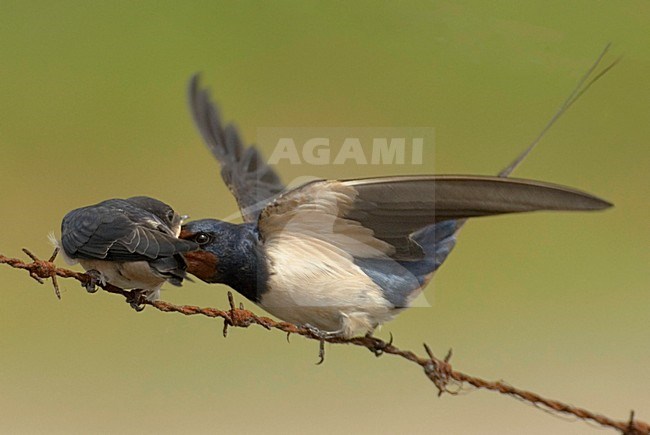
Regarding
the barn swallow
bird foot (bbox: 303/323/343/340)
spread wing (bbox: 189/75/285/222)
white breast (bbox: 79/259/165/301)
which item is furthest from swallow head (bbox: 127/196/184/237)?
spread wing (bbox: 189/75/285/222)

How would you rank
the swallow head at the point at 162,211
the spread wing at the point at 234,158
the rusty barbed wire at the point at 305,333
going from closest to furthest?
the rusty barbed wire at the point at 305,333
the swallow head at the point at 162,211
the spread wing at the point at 234,158

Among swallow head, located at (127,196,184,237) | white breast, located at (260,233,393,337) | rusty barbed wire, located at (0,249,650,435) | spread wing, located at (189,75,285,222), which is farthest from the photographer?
spread wing, located at (189,75,285,222)

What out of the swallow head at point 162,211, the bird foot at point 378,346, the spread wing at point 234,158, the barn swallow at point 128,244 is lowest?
the bird foot at point 378,346

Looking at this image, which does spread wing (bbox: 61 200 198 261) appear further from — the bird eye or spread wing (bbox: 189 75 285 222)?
spread wing (bbox: 189 75 285 222)

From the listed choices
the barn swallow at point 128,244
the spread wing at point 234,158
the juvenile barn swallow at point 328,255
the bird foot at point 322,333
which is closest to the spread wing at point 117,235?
the barn swallow at point 128,244

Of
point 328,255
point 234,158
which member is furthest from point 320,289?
point 234,158

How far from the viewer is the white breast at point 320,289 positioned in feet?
6.73

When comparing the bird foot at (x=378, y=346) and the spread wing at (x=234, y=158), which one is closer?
the bird foot at (x=378, y=346)

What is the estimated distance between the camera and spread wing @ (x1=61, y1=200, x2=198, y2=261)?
6.34 ft

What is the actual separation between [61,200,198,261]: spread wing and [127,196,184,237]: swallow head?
0.10ft

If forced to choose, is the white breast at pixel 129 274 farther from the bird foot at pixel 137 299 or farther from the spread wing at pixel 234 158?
the spread wing at pixel 234 158

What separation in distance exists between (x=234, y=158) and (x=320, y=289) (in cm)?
132

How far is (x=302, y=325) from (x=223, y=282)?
0.22 meters

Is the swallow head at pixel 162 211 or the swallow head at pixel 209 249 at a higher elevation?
the swallow head at pixel 162 211
